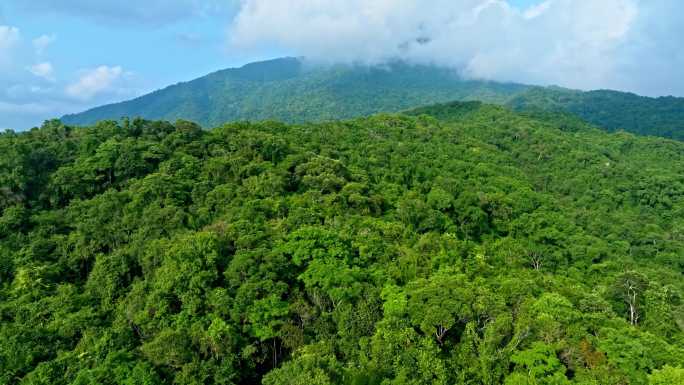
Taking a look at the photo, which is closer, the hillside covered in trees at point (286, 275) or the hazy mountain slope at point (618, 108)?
the hillside covered in trees at point (286, 275)

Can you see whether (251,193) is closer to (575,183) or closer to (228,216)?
(228,216)

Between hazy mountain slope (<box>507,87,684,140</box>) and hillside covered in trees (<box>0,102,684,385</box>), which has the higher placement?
hillside covered in trees (<box>0,102,684,385</box>)

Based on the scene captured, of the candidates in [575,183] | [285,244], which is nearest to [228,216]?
[285,244]

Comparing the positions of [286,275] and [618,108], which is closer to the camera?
[286,275]

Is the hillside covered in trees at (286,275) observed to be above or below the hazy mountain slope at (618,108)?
above
